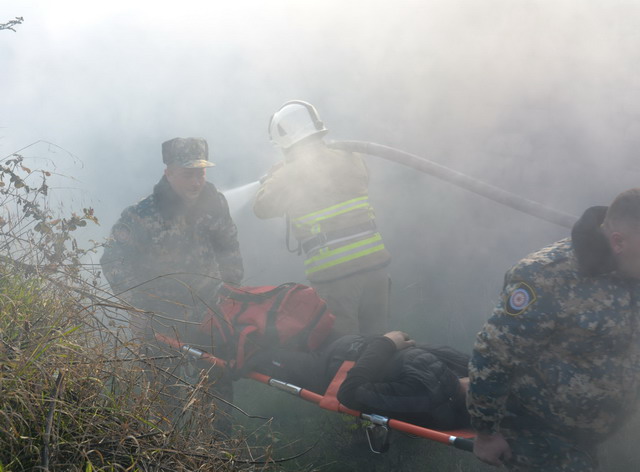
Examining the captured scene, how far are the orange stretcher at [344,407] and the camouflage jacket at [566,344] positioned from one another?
174mm

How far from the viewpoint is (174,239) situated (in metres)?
4.42

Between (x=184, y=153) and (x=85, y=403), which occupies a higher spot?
(x=184, y=153)

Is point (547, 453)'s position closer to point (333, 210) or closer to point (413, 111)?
point (333, 210)

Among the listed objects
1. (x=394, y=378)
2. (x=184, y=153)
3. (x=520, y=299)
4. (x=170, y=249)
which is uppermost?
(x=184, y=153)

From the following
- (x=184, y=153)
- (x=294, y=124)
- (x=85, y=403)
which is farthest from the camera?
(x=294, y=124)

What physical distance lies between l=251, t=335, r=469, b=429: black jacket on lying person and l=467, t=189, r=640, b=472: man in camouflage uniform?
0.44 m

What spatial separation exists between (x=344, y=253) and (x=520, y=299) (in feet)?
6.46

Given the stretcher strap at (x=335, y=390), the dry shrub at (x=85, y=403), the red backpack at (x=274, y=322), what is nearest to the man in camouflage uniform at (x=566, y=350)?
the stretcher strap at (x=335, y=390)

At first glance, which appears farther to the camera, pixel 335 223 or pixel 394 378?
pixel 335 223

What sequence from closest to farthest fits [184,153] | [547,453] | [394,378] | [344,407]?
[547,453], [344,407], [394,378], [184,153]

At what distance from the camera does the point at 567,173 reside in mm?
5016

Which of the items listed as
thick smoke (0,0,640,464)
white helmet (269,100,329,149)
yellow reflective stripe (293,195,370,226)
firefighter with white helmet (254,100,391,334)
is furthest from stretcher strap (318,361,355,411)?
thick smoke (0,0,640,464)

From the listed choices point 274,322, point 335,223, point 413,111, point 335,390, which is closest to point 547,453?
point 335,390

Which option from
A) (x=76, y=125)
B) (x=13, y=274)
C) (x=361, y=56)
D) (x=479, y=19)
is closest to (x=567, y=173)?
(x=479, y=19)
